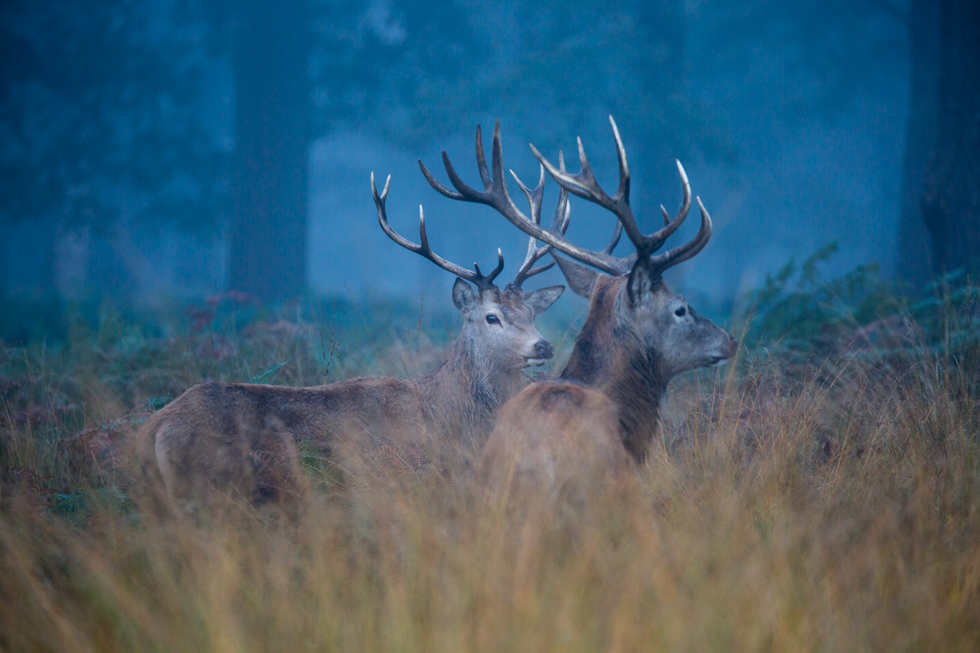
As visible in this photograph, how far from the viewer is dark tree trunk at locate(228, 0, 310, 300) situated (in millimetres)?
14234

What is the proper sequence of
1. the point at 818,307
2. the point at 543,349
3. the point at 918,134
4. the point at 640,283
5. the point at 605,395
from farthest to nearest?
the point at 918,134
the point at 818,307
the point at 543,349
the point at 640,283
the point at 605,395

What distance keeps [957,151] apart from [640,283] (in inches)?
265

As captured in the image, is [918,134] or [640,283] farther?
[918,134]

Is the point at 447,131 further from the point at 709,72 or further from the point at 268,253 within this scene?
the point at 709,72

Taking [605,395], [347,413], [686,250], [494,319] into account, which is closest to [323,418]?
[347,413]

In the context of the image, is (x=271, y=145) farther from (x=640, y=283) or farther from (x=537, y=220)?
(x=640, y=283)

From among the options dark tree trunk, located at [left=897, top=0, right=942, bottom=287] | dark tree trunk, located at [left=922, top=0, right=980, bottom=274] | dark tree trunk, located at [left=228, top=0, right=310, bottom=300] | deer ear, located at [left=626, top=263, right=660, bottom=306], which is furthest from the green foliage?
dark tree trunk, located at [left=228, top=0, right=310, bottom=300]

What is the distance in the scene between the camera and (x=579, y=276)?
4422 millimetres

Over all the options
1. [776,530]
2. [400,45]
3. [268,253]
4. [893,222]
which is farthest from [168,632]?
[893,222]

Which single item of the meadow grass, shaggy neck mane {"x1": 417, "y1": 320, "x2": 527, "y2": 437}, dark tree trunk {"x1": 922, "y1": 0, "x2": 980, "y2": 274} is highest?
dark tree trunk {"x1": 922, "y1": 0, "x2": 980, "y2": 274}

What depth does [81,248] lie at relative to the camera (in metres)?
18.5

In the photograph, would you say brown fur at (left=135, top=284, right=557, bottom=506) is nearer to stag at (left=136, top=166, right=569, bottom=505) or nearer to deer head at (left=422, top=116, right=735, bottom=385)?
stag at (left=136, top=166, right=569, bottom=505)

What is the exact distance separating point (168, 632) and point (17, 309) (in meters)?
11.1

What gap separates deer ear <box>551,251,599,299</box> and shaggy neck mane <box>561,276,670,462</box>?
533mm
